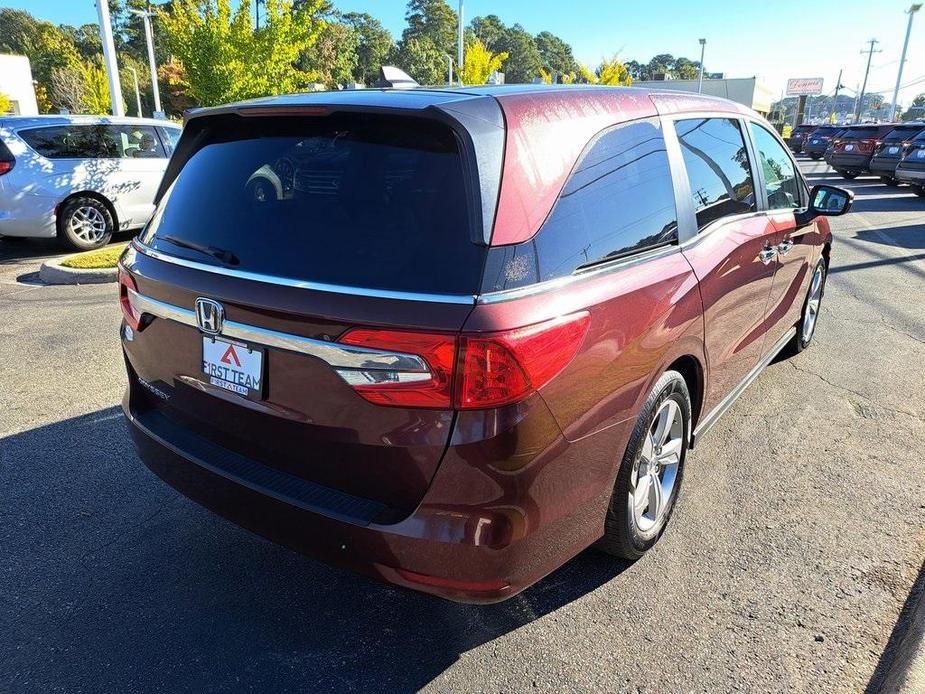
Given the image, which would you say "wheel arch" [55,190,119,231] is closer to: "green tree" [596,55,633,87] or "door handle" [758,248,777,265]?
"door handle" [758,248,777,265]

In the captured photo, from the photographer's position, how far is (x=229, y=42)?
11.7 m

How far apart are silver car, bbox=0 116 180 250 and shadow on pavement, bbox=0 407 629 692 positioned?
6593mm

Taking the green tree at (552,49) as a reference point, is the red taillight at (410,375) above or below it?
below

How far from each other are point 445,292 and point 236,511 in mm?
1076

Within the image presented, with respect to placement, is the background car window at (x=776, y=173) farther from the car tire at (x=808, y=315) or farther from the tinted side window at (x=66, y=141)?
the tinted side window at (x=66, y=141)

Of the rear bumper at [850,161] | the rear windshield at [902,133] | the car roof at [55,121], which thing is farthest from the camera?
the rear bumper at [850,161]

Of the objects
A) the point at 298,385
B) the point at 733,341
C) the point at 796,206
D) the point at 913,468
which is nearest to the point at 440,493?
the point at 298,385

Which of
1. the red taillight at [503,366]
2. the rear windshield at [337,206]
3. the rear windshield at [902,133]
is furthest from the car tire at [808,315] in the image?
the rear windshield at [902,133]

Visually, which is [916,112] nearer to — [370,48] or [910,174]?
[370,48]

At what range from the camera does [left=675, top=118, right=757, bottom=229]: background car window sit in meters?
2.96

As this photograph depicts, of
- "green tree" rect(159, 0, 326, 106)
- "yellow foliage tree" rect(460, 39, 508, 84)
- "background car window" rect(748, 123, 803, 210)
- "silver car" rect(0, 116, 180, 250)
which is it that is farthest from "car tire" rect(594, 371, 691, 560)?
"yellow foliage tree" rect(460, 39, 508, 84)

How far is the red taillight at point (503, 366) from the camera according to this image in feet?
5.85

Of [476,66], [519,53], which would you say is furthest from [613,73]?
[519,53]

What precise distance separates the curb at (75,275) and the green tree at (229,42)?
5.62 meters
